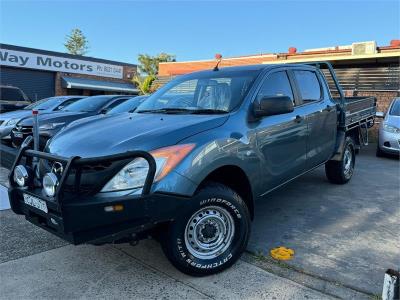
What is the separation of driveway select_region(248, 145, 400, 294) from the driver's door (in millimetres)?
592

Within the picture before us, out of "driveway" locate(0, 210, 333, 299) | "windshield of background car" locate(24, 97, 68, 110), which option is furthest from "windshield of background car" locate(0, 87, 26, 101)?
"driveway" locate(0, 210, 333, 299)

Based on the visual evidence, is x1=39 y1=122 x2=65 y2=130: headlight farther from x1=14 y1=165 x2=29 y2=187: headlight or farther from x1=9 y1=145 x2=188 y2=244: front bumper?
x1=9 y1=145 x2=188 y2=244: front bumper

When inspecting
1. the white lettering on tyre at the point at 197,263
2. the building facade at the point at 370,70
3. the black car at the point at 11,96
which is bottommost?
the white lettering on tyre at the point at 197,263

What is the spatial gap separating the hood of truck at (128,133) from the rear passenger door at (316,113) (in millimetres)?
1736

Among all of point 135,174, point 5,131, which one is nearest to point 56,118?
point 5,131

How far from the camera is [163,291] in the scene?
9.68 feet

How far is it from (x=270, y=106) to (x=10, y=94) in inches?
526

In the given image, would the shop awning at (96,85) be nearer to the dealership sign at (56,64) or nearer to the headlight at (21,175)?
the dealership sign at (56,64)

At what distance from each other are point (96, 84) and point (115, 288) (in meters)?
26.8

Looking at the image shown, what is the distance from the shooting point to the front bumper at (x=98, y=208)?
2.60 meters

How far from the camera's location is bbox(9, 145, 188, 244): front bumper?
2.60 m

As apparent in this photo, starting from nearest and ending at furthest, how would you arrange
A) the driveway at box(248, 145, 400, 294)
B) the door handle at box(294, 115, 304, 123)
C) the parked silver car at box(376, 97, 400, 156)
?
1. the driveway at box(248, 145, 400, 294)
2. the door handle at box(294, 115, 304, 123)
3. the parked silver car at box(376, 97, 400, 156)

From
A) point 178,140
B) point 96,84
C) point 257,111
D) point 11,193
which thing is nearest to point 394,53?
point 257,111

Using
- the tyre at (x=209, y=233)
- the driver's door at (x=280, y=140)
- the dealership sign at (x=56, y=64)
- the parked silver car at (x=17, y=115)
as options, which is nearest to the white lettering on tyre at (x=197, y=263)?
the tyre at (x=209, y=233)
